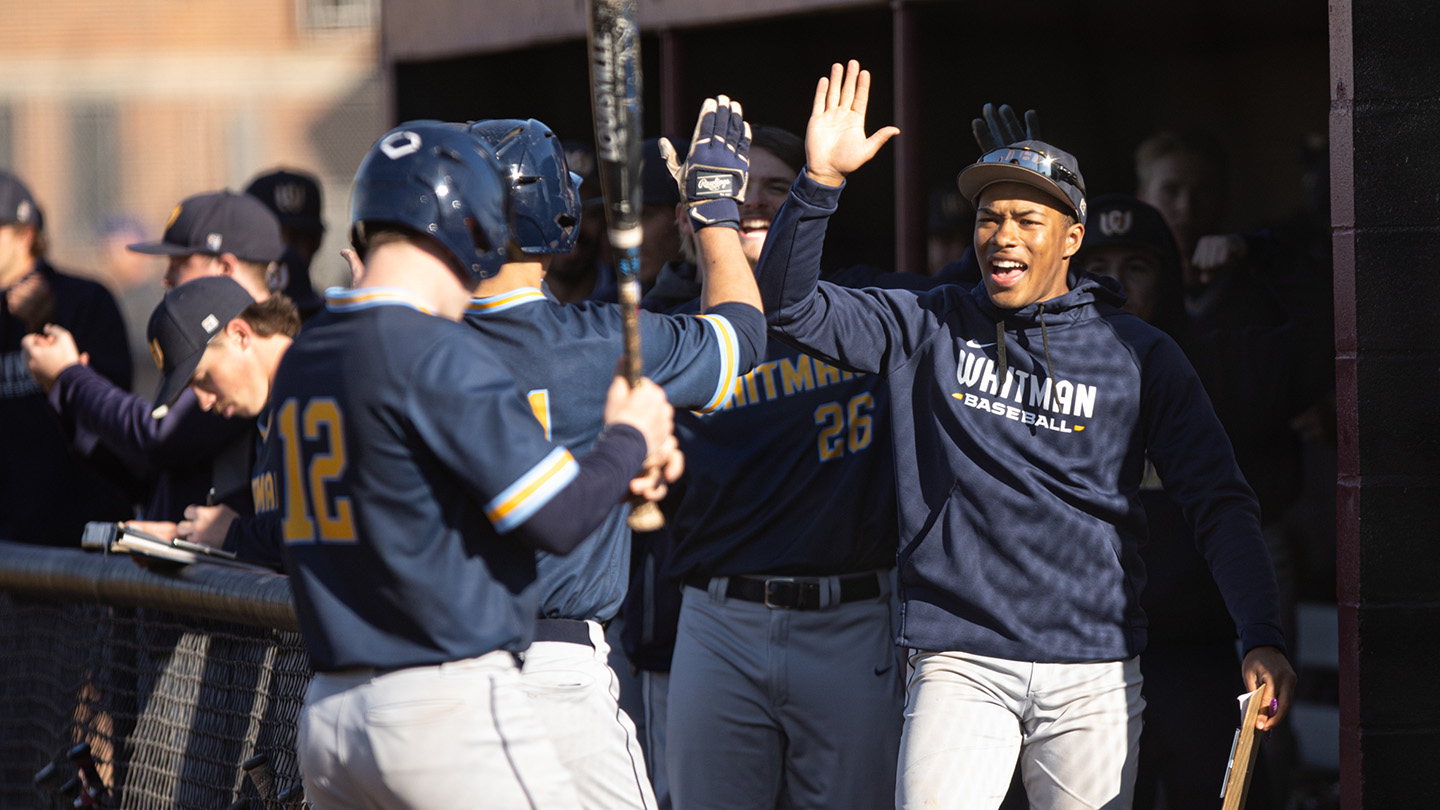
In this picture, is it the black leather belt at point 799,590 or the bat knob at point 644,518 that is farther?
the black leather belt at point 799,590

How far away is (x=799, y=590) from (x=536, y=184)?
4.31 feet

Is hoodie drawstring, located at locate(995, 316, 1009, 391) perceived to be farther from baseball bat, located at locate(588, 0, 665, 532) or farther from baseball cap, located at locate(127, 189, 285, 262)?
baseball cap, located at locate(127, 189, 285, 262)

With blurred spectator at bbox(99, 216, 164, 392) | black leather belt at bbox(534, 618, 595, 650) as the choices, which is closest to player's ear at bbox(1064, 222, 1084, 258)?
black leather belt at bbox(534, 618, 595, 650)

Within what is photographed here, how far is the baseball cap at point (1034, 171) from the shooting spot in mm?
3293

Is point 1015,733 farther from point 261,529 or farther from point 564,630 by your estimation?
point 261,529

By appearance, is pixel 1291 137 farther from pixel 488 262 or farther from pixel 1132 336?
pixel 488 262

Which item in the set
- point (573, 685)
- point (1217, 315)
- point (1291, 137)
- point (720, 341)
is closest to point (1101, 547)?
point (720, 341)

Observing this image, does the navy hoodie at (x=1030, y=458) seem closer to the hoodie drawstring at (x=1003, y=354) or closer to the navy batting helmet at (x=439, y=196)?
the hoodie drawstring at (x=1003, y=354)

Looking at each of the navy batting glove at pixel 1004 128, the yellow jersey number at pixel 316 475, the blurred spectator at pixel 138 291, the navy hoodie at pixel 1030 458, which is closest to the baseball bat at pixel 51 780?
the yellow jersey number at pixel 316 475

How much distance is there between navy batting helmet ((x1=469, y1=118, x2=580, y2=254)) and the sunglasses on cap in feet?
3.16

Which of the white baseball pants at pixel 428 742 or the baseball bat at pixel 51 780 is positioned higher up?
the white baseball pants at pixel 428 742

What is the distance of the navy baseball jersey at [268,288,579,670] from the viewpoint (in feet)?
7.41

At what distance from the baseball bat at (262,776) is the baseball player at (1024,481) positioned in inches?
52.4

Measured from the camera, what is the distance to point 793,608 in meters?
3.73
